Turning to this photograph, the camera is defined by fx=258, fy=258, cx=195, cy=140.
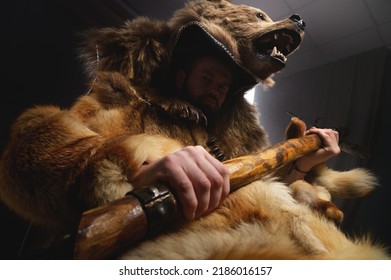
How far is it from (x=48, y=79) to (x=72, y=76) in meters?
0.11

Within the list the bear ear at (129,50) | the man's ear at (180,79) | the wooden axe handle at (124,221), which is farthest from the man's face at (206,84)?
the wooden axe handle at (124,221)

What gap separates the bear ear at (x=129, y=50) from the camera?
75 centimetres

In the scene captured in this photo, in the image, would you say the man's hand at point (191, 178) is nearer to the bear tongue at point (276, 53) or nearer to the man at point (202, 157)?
the man at point (202, 157)

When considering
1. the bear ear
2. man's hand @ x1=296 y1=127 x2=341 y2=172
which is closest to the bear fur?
the bear ear

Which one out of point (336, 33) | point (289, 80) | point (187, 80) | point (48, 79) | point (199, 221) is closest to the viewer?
point (199, 221)

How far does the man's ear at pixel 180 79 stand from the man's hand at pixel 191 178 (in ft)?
1.39

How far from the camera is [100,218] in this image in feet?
1.00

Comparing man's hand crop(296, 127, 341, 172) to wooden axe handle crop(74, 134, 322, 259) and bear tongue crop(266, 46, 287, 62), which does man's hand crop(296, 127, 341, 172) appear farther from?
wooden axe handle crop(74, 134, 322, 259)

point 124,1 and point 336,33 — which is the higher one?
point 124,1

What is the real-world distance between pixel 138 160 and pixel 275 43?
69 centimetres

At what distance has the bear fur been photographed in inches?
15.5
